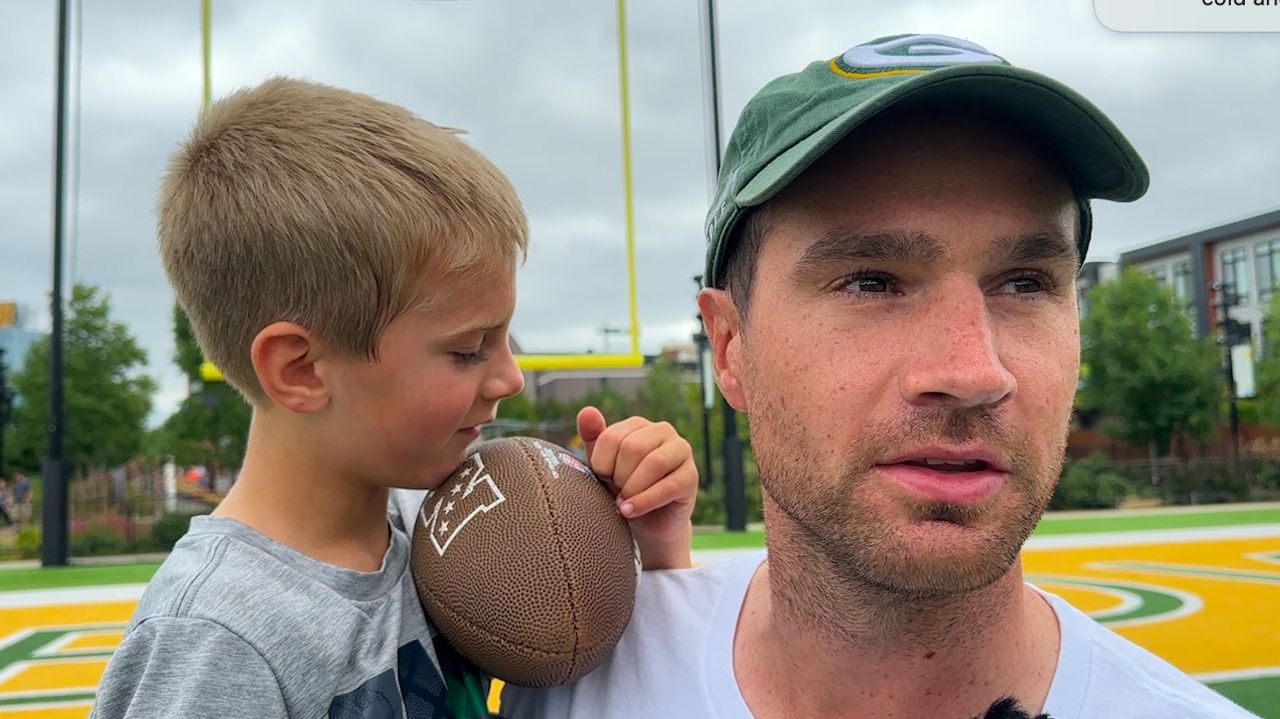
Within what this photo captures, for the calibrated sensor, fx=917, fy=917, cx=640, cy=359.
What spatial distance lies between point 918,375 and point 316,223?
0.86 metres

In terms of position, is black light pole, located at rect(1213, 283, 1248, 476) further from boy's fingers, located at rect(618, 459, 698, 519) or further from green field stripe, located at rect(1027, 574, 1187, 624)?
boy's fingers, located at rect(618, 459, 698, 519)

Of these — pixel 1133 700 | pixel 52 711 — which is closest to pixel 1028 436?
pixel 1133 700

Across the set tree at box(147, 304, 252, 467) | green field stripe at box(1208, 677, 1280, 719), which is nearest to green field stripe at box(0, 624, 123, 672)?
green field stripe at box(1208, 677, 1280, 719)

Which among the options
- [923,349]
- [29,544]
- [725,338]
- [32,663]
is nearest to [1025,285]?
[923,349]

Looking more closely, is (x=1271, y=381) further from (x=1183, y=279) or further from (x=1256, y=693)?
(x=1256, y=693)

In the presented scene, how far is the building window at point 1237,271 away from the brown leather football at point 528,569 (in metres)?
34.8

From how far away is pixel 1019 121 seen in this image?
94cm

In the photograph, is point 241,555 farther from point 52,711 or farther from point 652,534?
point 52,711

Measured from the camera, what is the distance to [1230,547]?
7492mm

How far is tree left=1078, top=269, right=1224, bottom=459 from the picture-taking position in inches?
847

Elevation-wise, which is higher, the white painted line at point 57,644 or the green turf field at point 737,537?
the white painted line at point 57,644

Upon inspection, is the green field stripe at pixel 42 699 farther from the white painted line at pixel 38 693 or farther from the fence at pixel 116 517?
the fence at pixel 116 517

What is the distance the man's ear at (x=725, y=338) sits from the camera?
1.16m

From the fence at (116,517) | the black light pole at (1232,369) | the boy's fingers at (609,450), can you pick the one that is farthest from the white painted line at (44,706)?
the black light pole at (1232,369)
